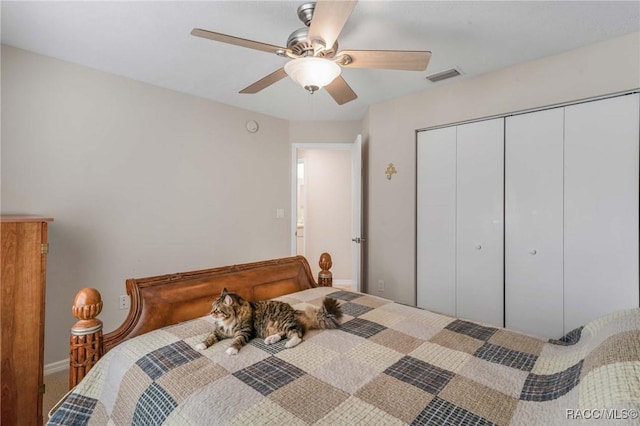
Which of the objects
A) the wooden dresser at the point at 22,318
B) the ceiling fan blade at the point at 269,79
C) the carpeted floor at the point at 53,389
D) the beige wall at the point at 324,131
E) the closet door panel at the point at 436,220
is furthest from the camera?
the beige wall at the point at 324,131

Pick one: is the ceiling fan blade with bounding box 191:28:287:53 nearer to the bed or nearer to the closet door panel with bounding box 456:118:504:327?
the bed

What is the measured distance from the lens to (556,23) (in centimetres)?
185

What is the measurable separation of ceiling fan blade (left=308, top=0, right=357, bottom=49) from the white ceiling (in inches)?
17.1

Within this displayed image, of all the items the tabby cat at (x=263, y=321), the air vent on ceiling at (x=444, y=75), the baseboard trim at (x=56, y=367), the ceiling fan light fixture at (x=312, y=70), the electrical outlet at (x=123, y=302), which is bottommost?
the baseboard trim at (x=56, y=367)

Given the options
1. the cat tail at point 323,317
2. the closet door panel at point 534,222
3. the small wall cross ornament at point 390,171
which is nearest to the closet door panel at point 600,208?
the closet door panel at point 534,222

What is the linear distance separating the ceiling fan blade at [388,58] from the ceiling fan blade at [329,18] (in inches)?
5.9

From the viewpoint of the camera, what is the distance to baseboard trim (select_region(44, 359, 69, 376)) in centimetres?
228

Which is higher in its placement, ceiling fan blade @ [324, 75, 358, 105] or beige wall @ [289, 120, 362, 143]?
beige wall @ [289, 120, 362, 143]

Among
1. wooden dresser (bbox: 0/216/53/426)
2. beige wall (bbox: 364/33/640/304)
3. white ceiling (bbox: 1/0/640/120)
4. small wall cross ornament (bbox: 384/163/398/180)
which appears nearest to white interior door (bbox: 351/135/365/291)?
beige wall (bbox: 364/33/640/304)

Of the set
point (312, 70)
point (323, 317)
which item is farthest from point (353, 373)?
point (312, 70)

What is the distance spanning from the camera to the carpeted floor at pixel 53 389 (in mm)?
1926

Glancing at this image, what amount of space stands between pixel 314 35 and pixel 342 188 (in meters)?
3.66

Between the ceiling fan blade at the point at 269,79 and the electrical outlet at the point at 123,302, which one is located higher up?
the ceiling fan blade at the point at 269,79

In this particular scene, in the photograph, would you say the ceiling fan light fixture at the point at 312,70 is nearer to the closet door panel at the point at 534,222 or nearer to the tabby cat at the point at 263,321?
the tabby cat at the point at 263,321
